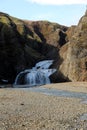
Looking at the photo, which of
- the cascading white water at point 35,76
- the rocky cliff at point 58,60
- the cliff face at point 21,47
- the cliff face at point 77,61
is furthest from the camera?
the cliff face at point 21,47

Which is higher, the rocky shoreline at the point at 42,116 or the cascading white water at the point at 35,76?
the cascading white water at the point at 35,76

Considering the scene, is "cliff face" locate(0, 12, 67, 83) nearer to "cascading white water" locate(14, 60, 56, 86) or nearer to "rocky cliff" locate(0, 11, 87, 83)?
"rocky cliff" locate(0, 11, 87, 83)

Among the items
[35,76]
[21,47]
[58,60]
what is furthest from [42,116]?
[21,47]

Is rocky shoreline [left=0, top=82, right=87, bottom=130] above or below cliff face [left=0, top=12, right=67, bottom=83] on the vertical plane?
below

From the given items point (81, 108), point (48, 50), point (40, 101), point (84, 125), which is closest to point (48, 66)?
point (48, 50)

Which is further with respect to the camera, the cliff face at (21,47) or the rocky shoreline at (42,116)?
the cliff face at (21,47)

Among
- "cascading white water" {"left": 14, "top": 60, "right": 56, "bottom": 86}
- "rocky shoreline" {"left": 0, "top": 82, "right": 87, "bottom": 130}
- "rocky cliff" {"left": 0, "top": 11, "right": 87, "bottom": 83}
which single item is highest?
"rocky cliff" {"left": 0, "top": 11, "right": 87, "bottom": 83}

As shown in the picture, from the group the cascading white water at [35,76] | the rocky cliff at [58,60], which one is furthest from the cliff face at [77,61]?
the cascading white water at [35,76]

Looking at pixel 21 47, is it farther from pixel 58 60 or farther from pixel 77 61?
pixel 77 61

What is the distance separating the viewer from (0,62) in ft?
250

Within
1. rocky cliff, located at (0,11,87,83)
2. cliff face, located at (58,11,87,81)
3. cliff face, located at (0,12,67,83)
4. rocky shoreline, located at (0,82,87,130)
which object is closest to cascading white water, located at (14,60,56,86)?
rocky cliff, located at (0,11,87,83)

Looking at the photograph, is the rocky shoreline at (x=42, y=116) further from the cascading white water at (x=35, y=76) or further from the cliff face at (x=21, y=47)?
the cliff face at (x=21, y=47)

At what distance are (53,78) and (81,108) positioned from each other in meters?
39.9

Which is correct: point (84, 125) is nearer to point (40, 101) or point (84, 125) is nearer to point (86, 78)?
point (40, 101)
